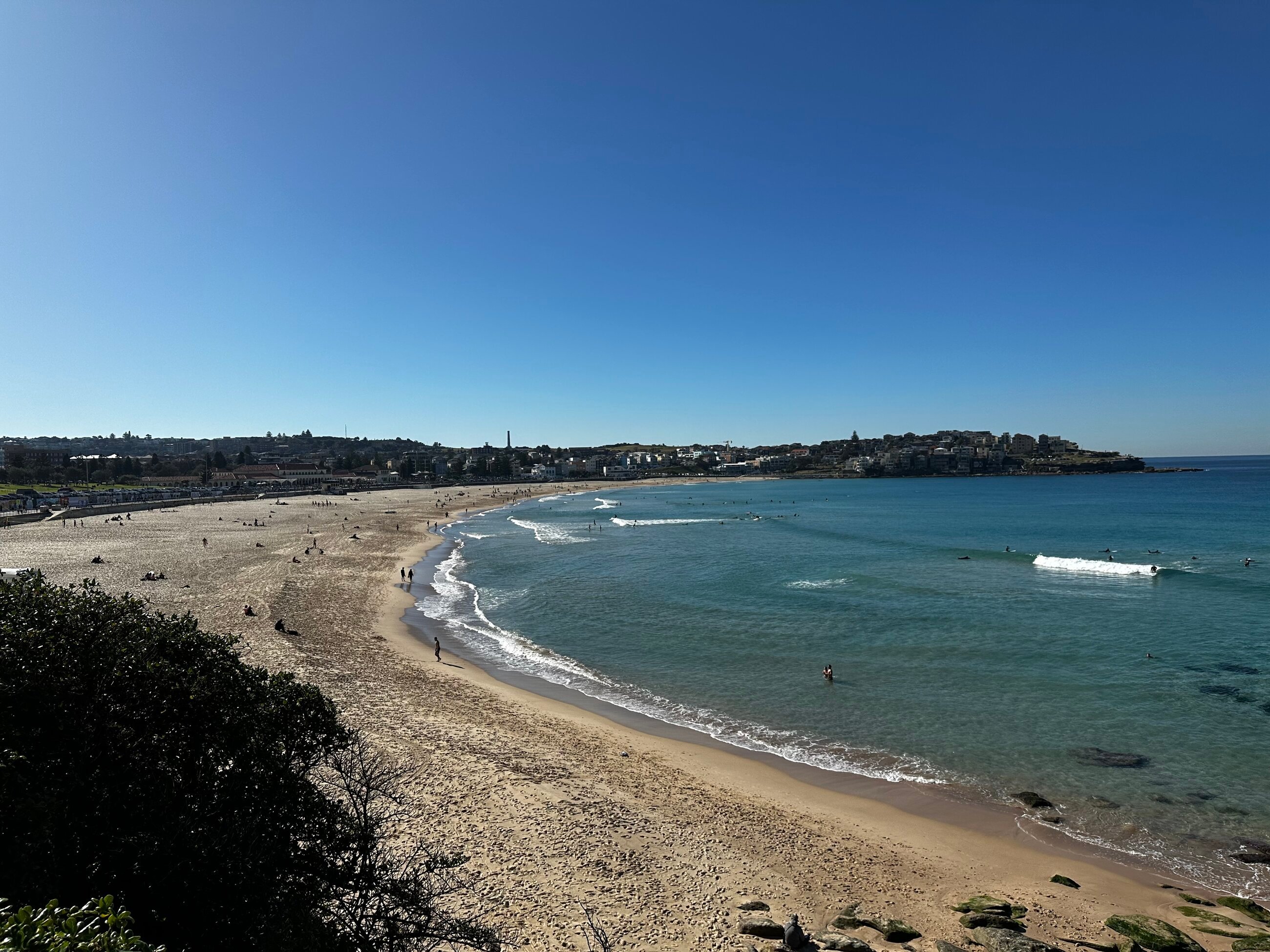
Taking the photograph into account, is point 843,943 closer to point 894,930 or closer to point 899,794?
point 894,930

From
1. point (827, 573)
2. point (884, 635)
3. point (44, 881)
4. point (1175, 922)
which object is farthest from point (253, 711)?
point (827, 573)

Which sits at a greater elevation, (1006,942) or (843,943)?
(843,943)

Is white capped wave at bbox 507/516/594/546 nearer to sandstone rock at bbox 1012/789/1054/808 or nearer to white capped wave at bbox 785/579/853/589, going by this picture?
white capped wave at bbox 785/579/853/589

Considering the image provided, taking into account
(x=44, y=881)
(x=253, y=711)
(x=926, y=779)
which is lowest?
(x=926, y=779)

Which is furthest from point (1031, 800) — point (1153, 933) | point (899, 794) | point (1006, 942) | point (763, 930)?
point (763, 930)

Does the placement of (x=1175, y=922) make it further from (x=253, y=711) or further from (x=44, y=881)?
(x=44, y=881)

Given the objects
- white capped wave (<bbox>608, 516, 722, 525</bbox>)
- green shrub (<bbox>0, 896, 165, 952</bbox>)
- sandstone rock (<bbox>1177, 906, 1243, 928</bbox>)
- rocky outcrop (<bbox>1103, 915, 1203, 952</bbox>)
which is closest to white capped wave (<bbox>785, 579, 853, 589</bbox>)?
sandstone rock (<bbox>1177, 906, 1243, 928</bbox>)
